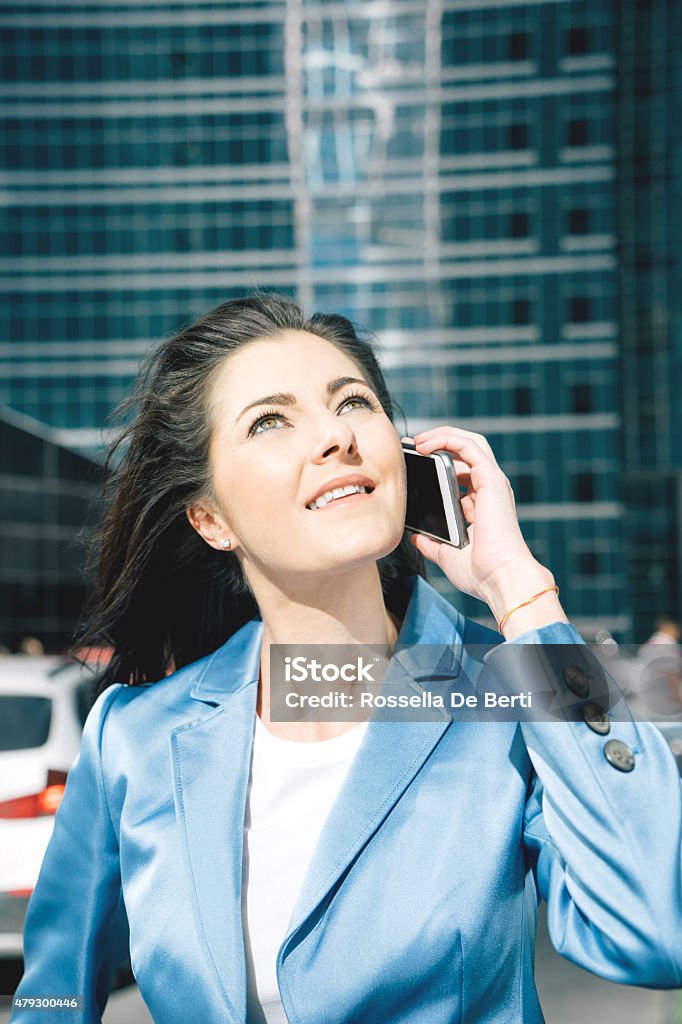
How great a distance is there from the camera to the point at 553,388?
4669 centimetres

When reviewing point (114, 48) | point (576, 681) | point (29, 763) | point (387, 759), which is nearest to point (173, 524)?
point (387, 759)

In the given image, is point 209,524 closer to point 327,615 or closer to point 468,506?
point 327,615

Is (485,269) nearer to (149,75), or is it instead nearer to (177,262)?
(177,262)

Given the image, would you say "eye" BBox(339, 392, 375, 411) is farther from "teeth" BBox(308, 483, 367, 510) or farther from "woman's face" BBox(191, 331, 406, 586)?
"teeth" BBox(308, 483, 367, 510)

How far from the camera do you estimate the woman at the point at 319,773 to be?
1.54 meters

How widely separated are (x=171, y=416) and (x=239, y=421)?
322mm

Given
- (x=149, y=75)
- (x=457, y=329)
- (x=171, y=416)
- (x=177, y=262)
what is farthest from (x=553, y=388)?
(x=171, y=416)

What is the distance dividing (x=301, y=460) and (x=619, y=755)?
0.71 metres

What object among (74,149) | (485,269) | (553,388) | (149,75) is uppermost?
(149,75)

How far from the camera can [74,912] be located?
1.96 m

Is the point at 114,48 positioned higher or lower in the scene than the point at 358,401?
higher

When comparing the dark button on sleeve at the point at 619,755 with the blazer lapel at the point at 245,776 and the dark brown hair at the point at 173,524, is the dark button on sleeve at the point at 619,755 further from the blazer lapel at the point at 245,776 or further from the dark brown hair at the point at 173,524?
the dark brown hair at the point at 173,524

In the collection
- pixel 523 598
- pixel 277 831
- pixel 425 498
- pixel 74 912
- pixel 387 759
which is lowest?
pixel 74 912

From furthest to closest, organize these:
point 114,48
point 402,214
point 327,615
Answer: point 114,48, point 402,214, point 327,615
